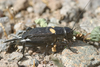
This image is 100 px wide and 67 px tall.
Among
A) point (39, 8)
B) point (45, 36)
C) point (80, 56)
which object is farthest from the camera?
point (39, 8)

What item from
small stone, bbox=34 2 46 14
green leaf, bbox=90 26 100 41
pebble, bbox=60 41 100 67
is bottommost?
pebble, bbox=60 41 100 67

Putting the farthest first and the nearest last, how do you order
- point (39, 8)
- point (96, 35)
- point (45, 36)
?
point (39, 8) < point (96, 35) < point (45, 36)

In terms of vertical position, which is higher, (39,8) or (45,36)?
(39,8)

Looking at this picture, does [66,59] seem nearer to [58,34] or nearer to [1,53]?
[58,34]

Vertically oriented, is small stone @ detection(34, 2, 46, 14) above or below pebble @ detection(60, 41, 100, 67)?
above

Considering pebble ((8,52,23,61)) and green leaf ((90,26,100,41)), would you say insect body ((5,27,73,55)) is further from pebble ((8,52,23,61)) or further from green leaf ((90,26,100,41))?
green leaf ((90,26,100,41))

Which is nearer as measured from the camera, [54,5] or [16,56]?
[16,56]

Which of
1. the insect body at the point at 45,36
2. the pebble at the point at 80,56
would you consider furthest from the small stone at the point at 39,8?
the pebble at the point at 80,56

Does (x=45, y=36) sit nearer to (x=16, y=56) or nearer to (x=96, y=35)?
(x=16, y=56)

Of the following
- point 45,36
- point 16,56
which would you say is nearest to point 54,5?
point 45,36

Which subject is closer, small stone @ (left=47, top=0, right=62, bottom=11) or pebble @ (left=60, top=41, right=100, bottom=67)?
pebble @ (left=60, top=41, right=100, bottom=67)

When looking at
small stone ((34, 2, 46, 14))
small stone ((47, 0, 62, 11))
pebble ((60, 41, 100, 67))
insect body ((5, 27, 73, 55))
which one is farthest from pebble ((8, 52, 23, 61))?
small stone ((47, 0, 62, 11))
